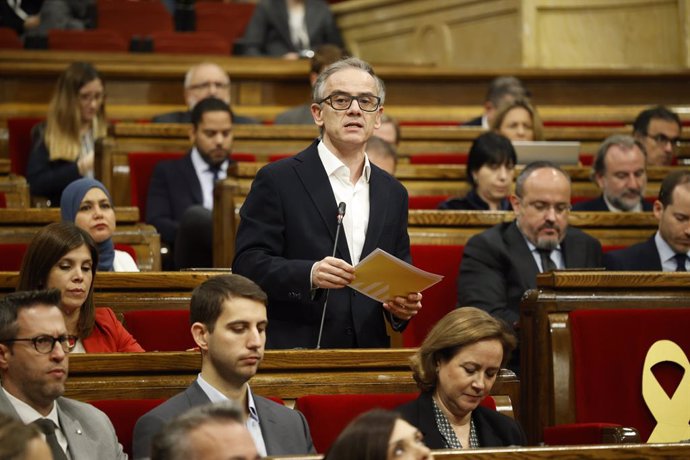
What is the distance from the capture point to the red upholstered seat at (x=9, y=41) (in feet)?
20.9

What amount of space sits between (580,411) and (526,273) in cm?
57

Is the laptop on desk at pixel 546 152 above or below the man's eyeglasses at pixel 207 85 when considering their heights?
below

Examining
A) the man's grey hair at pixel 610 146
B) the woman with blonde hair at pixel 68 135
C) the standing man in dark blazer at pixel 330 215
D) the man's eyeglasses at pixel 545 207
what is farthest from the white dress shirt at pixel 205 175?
the standing man in dark blazer at pixel 330 215

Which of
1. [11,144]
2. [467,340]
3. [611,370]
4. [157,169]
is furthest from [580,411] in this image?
[11,144]

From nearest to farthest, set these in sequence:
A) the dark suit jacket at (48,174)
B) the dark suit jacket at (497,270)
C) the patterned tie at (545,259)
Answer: the dark suit jacket at (497,270)
the patterned tie at (545,259)
the dark suit jacket at (48,174)

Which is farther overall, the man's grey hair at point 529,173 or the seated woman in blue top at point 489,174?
the seated woman in blue top at point 489,174

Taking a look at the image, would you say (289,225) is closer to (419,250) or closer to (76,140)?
(419,250)

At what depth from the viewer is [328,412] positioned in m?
2.26

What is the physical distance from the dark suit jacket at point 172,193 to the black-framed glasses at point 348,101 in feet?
5.59

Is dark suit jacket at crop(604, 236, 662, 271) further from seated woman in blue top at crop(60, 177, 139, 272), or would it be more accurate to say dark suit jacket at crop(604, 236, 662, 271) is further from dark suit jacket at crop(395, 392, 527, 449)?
seated woman in blue top at crop(60, 177, 139, 272)

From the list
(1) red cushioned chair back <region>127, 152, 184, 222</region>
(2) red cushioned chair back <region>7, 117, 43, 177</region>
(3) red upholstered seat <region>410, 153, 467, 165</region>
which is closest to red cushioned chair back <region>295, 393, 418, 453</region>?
(1) red cushioned chair back <region>127, 152, 184, 222</region>

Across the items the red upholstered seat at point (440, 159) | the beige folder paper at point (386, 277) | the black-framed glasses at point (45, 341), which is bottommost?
the black-framed glasses at point (45, 341)

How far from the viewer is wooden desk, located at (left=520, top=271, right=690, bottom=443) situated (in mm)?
2650

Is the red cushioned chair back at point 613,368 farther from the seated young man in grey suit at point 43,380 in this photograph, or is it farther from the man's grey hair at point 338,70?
the seated young man in grey suit at point 43,380
